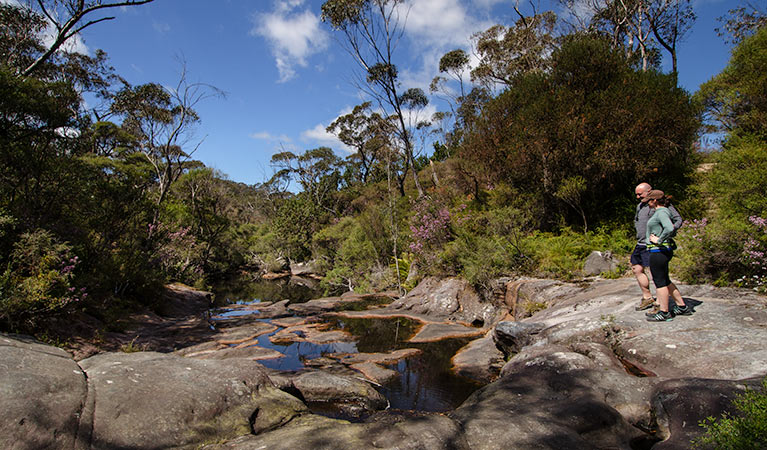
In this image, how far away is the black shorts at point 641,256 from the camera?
5.19 meters

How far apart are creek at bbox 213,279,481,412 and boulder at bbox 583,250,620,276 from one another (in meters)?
3.81

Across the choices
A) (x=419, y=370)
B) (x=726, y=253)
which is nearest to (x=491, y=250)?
(x=419, y=370)

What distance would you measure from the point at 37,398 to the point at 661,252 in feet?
23.3

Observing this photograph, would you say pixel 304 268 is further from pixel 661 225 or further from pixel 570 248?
pixel 661 225

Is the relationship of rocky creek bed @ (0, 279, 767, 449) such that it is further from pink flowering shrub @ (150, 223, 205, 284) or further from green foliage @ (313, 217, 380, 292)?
green foliage @ (313, 217, 380, 292)

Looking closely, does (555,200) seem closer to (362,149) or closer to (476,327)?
(476,327)

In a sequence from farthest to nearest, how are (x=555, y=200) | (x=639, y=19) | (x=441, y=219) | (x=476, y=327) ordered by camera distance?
(x=639, y=19) → (x=441, y=219) → (x=555, y=200) → (x=476, y=327)

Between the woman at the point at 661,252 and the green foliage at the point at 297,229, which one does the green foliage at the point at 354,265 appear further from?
the woman at the point at 661,252

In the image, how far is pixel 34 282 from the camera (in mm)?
6648

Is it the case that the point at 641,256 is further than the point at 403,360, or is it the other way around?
the point at 403,360

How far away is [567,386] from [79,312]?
33.0 ft

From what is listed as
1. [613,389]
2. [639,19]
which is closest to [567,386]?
[613,389]

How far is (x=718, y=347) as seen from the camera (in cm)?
419

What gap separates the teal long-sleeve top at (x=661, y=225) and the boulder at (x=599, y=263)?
175 inches
